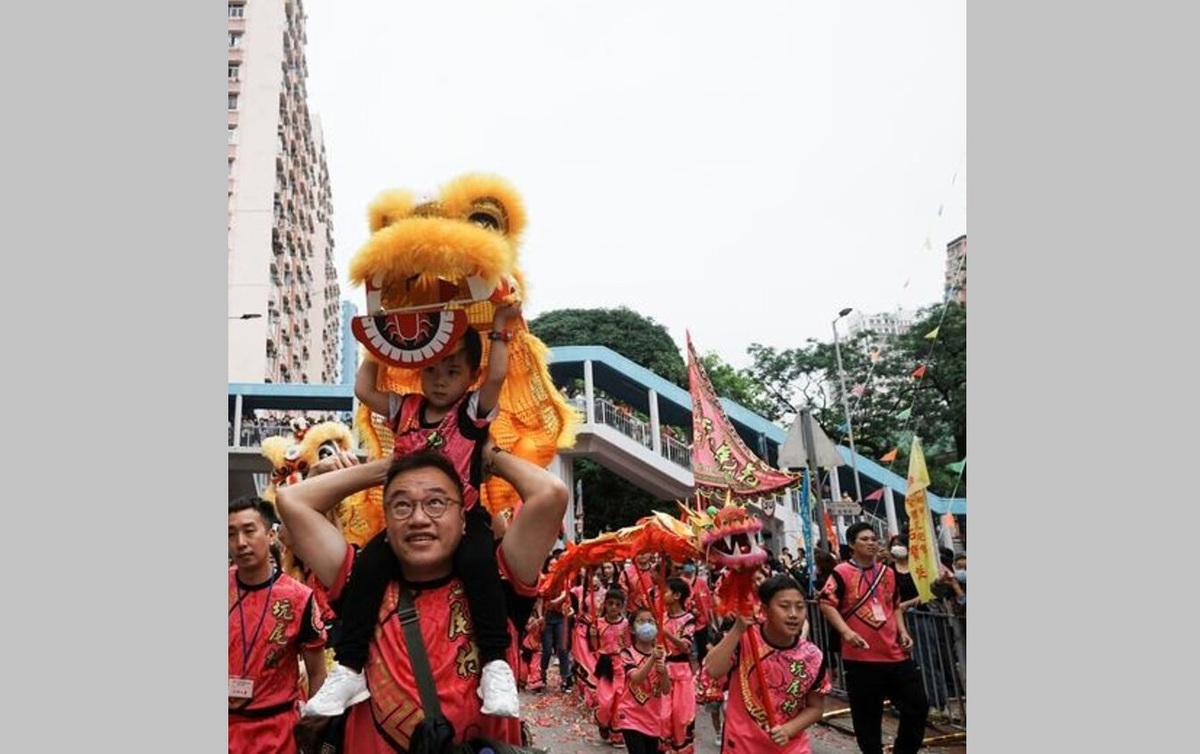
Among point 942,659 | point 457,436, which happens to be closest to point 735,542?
point 457,436

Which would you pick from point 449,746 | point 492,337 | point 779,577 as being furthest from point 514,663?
point 779,577

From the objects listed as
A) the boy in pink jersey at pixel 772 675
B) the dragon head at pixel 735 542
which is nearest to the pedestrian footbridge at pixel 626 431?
the boy in pink jersey at pixel 772 675

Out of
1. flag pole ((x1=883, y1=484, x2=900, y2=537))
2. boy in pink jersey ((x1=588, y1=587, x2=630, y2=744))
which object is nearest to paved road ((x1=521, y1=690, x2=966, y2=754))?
boy in pink jersey ((x1=588, y1=587, x2=630, y2=744))

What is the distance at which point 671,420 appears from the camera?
88.1 ft

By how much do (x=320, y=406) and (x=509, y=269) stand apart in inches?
1020

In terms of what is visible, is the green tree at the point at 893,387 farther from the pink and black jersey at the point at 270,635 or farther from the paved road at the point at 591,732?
the pink and black jersey at the point at 270,635

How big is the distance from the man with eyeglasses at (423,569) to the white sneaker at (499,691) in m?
0.09

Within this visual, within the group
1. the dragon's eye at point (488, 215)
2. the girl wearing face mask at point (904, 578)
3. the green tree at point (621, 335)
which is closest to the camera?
the dragon's eye at point (488, 215)

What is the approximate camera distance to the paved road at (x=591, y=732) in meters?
8.14

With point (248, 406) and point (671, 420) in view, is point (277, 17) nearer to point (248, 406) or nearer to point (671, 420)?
point (248, 406)

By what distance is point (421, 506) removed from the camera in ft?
9.00

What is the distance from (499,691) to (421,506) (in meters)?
0.56

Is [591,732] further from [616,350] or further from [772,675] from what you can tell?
[616,350]

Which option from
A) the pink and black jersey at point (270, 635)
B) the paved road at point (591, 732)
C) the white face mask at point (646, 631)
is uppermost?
the pink and black jersey at point (270, 635)
